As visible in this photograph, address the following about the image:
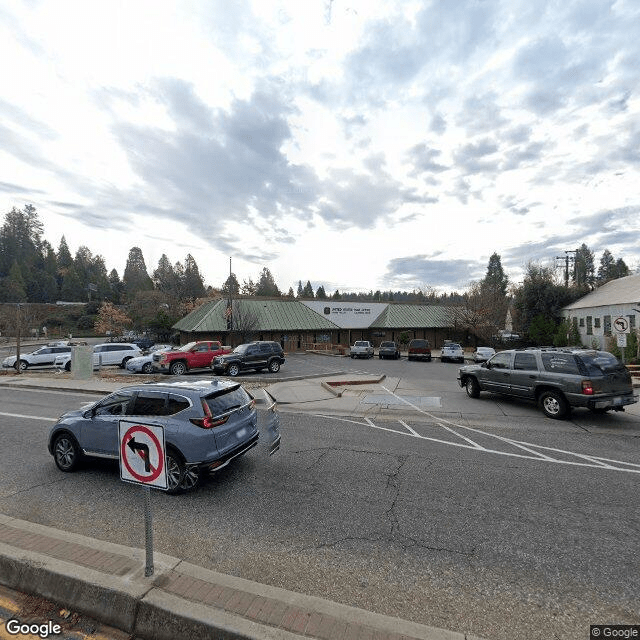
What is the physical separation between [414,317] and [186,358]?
110ft

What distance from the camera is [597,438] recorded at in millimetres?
8719

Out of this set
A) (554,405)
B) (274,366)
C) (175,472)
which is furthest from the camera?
(274,366)

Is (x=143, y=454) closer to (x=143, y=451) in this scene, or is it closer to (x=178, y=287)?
(x=143, y=451)

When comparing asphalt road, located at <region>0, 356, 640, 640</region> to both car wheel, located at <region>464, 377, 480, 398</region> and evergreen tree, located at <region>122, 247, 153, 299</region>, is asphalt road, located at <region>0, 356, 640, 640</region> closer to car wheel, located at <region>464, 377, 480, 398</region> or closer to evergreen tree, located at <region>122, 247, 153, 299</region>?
car wheel, located at <region>464, 377, 480, 398</region>

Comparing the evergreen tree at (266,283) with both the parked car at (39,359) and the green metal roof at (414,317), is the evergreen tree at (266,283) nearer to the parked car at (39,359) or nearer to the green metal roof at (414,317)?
the green metal roof at (414,317)

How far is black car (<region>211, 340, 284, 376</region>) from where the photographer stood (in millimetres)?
20297

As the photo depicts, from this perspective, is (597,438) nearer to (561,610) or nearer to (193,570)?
(561,610)

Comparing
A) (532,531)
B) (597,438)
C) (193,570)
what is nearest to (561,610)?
(532,531)

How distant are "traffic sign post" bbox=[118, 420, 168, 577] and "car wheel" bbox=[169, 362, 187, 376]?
18232mm

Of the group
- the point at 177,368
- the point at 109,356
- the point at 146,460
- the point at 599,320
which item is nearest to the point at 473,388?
the point at 146,460

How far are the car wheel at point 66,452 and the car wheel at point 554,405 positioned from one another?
11821 mm

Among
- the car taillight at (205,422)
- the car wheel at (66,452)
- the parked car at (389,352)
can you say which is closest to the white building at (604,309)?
the parked car at (389,352)

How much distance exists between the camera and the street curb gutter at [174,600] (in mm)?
3002

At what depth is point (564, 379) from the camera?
10.3 meters
